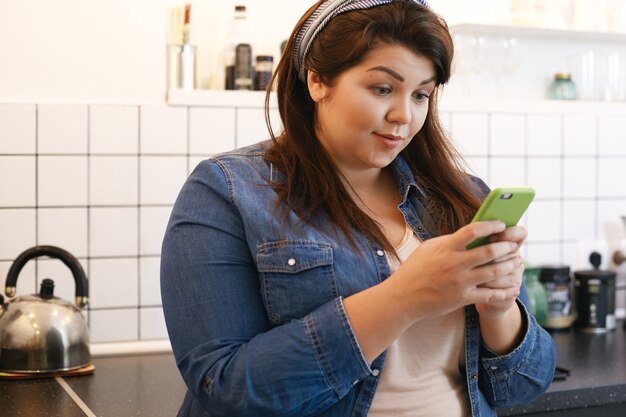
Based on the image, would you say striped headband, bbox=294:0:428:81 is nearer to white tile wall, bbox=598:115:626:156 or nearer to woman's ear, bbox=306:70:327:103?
woman's ear, bbox=306:70:327:103

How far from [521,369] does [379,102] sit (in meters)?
0.44

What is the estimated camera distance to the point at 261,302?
1.28 meters

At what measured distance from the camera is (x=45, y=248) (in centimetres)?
201

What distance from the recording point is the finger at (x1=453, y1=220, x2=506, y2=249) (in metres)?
1.14

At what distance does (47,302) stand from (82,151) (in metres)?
0.37

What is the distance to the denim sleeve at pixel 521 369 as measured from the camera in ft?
4.50

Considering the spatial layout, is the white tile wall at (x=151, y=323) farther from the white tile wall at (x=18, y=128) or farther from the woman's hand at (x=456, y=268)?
the woman's hand at (x=456, y=268)

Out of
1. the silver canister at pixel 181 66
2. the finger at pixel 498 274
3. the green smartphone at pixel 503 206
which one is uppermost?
the silver canister at pixel 181 66

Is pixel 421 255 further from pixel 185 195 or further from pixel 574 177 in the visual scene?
pixel 574 177

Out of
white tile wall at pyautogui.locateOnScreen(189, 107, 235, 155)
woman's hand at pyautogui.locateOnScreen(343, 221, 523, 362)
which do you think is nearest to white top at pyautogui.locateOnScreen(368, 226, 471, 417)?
woman's hand at pyautogui.locateOnScreen(343, 221, 523, 362)

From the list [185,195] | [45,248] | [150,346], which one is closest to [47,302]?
[45,248]

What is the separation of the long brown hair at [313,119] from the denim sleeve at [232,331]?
0.35ft

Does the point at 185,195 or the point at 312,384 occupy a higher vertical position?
the point at 185,195


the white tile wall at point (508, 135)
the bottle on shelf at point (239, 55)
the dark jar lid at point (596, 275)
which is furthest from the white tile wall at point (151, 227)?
the dark jar lid at point (596, 275)
